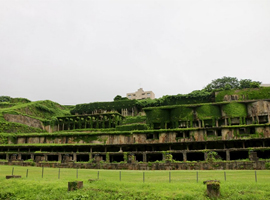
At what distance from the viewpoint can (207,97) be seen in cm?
7044

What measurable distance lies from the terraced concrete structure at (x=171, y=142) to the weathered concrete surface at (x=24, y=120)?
1087 centimetres

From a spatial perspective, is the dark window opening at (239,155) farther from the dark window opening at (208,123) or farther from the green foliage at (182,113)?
the green foliage at (182,113)

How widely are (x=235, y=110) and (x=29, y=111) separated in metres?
61.0

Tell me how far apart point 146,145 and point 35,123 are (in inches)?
1770

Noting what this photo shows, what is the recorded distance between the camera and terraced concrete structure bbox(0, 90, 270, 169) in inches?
1668

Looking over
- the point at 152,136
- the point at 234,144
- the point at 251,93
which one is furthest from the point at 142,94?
the point at 234,144

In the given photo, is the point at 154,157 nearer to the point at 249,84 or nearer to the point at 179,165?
the point at 179,165

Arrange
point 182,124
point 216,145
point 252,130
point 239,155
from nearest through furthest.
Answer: point 239,155 → point 216,145 → point 252,130 → point 182,124

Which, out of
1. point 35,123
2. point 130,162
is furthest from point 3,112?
point 130,162

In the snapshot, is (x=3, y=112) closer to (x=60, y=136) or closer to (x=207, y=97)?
(x=60, y=136)

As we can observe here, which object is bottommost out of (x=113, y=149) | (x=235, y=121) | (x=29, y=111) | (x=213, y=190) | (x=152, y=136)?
(x=213, y=190)

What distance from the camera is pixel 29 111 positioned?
84750 millimetres

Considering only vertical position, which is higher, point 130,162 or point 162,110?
point 162,110

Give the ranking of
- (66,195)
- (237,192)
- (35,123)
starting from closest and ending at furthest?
(237,192) → (66,195) → (35,123)
